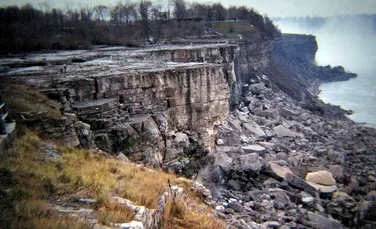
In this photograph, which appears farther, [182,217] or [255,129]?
[255,129]

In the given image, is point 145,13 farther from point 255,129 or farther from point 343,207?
Answer: point 343,207

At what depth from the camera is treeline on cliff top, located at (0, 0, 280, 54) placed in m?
23.3

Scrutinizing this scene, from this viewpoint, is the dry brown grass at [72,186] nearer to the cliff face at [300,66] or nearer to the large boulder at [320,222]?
the large boulder at [320,222]

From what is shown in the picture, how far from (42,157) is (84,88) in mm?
5102

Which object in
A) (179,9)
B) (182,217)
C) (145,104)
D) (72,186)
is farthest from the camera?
(179,9)

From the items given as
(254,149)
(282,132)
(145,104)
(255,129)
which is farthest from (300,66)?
(145,104)

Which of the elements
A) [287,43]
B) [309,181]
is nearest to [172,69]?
[309,181]

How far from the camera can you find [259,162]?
13016 millimetres

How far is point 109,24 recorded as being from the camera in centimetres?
→ 4447

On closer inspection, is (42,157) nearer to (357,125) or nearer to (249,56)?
(357,125)

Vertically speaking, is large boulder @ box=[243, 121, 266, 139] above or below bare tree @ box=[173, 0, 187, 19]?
below

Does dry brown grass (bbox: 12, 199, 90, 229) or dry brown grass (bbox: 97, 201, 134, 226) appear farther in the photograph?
dry brown grass (bbox: 97, 201, 134, 226)

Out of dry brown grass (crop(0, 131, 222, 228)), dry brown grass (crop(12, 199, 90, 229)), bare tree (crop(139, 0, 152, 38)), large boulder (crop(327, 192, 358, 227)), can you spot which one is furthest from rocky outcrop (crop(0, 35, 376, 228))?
bare tree (crop(139, 0, 152, 38))

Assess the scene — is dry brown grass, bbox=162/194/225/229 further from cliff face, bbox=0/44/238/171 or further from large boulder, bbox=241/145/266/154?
large boulder, bbox=241/145/266/154
